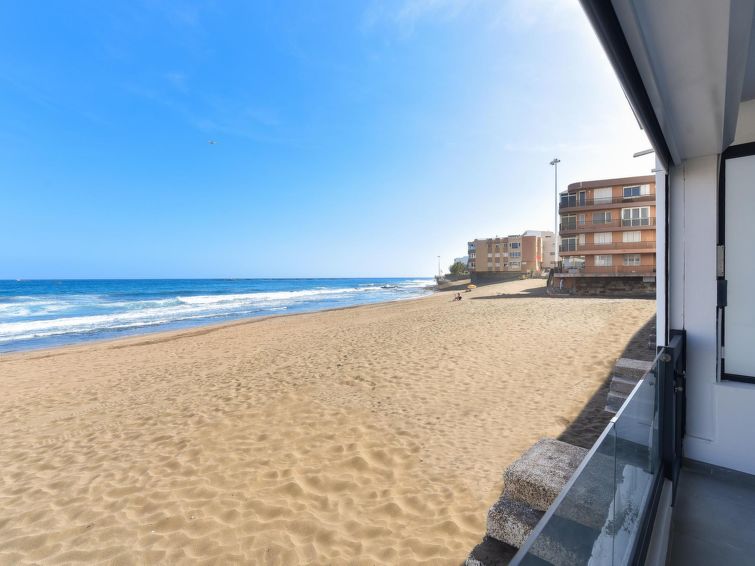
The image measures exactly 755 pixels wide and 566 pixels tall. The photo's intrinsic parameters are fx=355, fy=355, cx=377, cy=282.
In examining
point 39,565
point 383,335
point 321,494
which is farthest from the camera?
point 383,335

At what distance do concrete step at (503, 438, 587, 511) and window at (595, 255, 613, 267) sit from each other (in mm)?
30274

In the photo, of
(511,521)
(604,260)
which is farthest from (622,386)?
(604,260)

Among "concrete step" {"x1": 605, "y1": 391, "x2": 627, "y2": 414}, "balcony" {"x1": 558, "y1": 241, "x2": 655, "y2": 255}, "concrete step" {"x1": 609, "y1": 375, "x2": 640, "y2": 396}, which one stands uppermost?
"balcony" {"x1": 558, "y1": 241, "x2": 655, "y2": 255}

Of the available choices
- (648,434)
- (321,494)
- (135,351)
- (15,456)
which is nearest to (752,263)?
(648,434)

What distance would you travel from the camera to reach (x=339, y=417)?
5.41 meters

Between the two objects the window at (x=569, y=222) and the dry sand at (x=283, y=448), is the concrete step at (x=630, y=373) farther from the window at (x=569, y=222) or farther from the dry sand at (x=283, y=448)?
the window at (x=569, y=222)

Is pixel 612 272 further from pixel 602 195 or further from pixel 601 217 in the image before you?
pixel 602 195

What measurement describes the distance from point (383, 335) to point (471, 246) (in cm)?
8089

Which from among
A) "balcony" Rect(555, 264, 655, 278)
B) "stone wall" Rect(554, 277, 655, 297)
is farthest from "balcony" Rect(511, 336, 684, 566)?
"balcony" Rect(555, 264, 655, 278)

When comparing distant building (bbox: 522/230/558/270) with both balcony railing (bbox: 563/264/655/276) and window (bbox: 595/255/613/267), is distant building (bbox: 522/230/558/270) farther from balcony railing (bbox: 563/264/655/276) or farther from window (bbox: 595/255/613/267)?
balcony railing (bbox: 563/264/655/276)

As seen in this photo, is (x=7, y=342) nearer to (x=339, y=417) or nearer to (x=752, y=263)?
(x=339, y=417)

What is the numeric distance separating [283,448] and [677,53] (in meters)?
4.99

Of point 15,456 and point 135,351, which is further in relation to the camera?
point 135,351

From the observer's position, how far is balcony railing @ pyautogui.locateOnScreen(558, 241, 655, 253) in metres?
26.5
